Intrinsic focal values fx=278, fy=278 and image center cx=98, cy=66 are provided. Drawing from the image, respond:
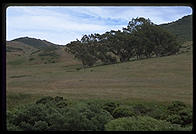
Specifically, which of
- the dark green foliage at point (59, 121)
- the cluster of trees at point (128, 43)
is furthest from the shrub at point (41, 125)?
the cluster of trees at point (128, 43)

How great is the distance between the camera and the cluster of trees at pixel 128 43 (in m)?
33.5

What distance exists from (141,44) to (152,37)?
5.46 feet

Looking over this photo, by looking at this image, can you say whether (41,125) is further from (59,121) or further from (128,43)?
(128,43)

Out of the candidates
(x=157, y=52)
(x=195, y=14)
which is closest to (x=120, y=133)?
(x=195, y=14)

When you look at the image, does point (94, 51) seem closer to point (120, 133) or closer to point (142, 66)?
point (142, 66)

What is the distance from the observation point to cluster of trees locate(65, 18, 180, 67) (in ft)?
110

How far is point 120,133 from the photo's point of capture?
197cm

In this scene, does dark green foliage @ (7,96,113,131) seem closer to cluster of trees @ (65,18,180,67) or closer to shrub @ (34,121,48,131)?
shrub @ (34,121,48,131)

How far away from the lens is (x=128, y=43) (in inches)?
1330

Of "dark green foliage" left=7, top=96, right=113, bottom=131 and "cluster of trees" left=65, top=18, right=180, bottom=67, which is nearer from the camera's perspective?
"dark green foliage" left=7, top=96, right=113, bottom=131

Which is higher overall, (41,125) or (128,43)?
(128,43)

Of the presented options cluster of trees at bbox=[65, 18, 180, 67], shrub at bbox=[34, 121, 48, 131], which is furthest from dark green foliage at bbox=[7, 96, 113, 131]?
cluster of trees at bbox=[65, 18, 180, 67]

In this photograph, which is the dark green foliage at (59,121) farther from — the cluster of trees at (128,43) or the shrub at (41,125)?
the cluster of trees at (128,43)

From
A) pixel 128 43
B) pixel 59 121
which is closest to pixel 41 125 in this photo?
pixel 59 121
